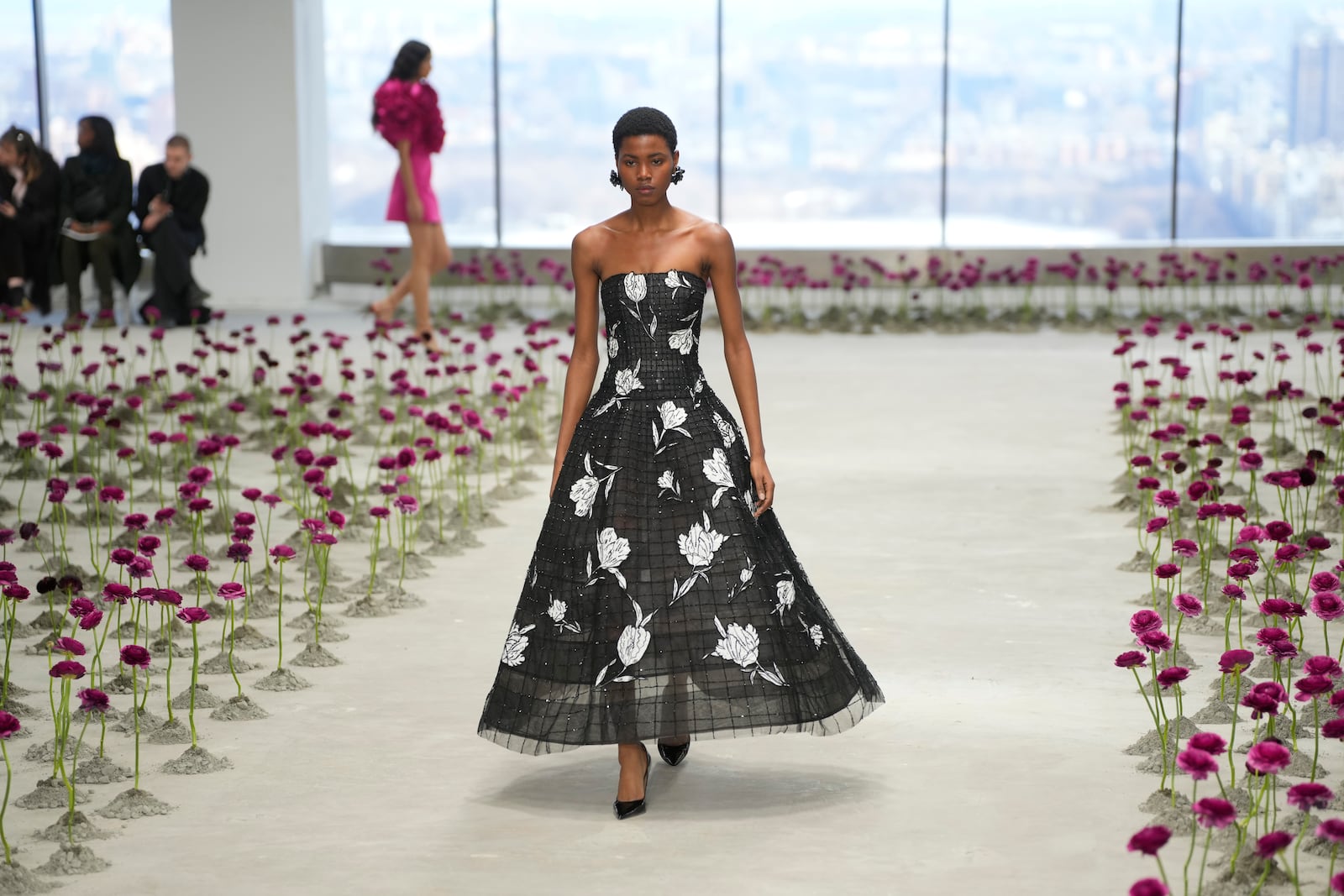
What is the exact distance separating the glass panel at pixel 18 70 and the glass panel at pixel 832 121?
5321 millimetres

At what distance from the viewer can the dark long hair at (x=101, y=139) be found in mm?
10234

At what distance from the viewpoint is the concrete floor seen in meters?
2.73

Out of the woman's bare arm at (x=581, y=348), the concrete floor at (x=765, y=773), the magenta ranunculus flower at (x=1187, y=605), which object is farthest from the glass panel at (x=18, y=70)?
the magenta ranunculus flower at (x=1187, y=605)

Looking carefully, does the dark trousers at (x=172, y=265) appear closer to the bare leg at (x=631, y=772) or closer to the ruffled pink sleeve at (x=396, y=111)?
the ruffled pink sleeve at (x=396, y=111)

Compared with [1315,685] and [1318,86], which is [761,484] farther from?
[1318,86]

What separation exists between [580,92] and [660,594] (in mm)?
10820

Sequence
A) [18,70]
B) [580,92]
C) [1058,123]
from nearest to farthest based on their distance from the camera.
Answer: [18,70] < [1058,123] < [580,92]

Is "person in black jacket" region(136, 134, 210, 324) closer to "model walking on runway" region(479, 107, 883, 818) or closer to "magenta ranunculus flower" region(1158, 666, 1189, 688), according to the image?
"model walking on runway" region(479, 107, 883, 818)

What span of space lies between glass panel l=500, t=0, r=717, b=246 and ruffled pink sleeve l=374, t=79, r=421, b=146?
443cm

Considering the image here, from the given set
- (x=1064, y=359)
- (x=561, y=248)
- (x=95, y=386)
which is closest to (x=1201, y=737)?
(x=95, y=386)

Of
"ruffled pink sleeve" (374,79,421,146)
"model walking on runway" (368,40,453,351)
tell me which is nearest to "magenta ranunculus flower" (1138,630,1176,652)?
"model walking on runway" (368,40,453,351)

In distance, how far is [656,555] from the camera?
9.59 ft

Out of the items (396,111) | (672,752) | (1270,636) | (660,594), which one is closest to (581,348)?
(660,594)

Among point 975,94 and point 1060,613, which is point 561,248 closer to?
point 975,94
